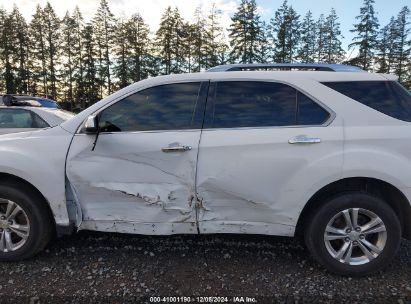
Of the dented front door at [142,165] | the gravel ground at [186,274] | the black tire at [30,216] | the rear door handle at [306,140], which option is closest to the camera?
the gravel ground at [186,274]

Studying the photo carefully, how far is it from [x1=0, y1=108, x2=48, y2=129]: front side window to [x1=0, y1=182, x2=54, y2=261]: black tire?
4.75 meters

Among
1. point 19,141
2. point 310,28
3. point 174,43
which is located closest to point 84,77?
point 174,43

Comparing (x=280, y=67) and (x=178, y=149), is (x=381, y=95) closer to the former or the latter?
(x=280, y=67)

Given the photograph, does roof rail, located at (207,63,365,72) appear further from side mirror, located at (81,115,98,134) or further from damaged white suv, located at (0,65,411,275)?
side mirror, located at (81,115,98,134)

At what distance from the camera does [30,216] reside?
3305mm

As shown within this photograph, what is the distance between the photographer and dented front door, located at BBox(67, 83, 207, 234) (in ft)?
10.4

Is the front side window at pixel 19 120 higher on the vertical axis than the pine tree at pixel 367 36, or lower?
lower

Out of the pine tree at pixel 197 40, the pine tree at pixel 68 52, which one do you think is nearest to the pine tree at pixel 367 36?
Answer: the pine tree at pixel 197 40

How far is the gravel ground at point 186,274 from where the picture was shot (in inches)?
113

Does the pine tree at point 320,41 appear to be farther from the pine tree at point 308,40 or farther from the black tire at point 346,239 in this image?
the black tire at point 346,239

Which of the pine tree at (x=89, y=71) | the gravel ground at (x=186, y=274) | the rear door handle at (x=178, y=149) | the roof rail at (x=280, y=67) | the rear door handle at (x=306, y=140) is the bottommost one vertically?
the gravel ground at (x=186, y=274)

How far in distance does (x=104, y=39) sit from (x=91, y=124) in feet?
165

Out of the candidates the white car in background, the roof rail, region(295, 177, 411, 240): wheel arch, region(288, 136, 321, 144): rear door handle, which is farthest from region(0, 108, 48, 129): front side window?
region(295, 177, 411, 240): wheel arch

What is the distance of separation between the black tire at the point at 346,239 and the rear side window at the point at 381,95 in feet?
2.58
